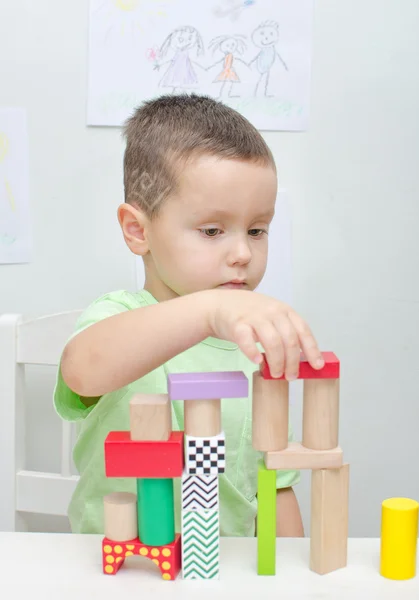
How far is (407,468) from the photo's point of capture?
1138mm

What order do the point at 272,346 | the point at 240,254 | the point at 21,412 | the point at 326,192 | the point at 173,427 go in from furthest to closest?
the point at 326,192
the point at 21,412
the point at 173,427
the point at 240,254
the point at 272,346

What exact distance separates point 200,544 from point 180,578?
0.10 ft

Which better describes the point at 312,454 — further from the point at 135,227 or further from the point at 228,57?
the point at 228,57

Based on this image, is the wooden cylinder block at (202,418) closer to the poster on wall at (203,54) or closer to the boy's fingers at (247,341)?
the boy's fingers at (247,341)

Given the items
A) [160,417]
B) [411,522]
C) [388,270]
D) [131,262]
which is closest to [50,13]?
[131,262]

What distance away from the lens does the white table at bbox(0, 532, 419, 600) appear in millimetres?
498

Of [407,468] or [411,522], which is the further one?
[407,468]

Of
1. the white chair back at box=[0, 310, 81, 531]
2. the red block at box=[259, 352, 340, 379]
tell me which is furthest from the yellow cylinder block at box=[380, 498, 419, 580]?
the white chair back at box=[0, 310, 81, 531]

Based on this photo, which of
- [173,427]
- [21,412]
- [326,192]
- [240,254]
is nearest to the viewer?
[240,254]

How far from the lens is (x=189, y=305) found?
532 mm

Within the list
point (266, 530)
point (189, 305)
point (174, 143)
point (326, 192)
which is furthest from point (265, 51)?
point (266, 530)

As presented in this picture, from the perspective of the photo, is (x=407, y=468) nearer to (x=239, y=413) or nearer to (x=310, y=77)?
(x=239, y=413)

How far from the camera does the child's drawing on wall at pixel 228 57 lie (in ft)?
3.41

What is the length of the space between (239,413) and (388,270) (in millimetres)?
437
